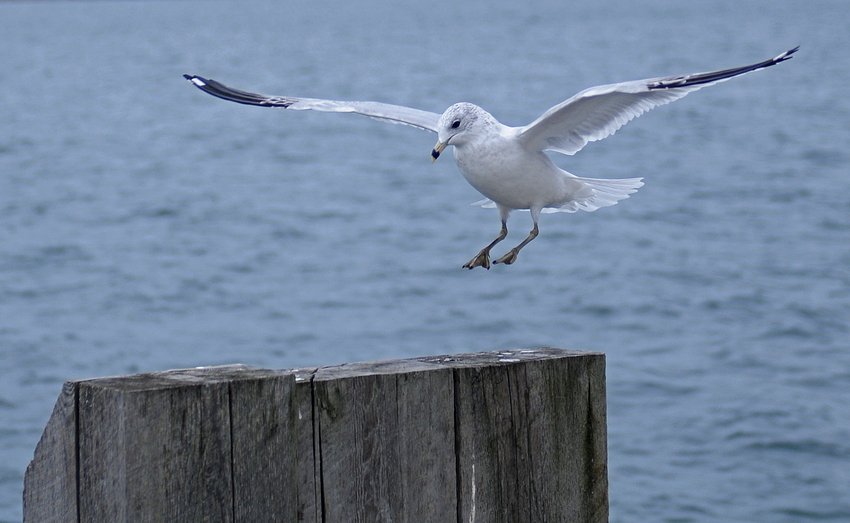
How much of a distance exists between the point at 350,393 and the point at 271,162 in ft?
60.2

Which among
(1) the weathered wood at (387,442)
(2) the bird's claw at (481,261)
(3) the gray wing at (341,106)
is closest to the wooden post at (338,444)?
(1) the weathered wood at (387,442)

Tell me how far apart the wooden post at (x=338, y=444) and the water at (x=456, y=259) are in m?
5.04

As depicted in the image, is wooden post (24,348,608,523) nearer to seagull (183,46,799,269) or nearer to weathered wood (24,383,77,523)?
weathered wood (24,383,77,523)

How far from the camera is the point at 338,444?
2.37 m

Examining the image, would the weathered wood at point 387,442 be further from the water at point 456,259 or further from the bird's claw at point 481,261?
the water at point 456,259

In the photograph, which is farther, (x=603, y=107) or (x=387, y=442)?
(x=603, y=107)

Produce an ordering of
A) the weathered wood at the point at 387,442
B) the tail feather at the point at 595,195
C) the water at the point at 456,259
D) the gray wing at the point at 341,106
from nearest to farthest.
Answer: the weathered wood at the point at 387,442 → the gray wing at the point at 341,106 → the tail feather at the point at 595,195 → the water at the point at 456,259

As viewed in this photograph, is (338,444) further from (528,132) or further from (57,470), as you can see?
(528,132)

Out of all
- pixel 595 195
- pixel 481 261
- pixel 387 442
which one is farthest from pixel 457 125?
pixel 387 442

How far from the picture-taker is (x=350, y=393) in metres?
2.37

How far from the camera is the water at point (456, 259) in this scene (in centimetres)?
870

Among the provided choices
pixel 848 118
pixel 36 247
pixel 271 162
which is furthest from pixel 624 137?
pixel 36 247

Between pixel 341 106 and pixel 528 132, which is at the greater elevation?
pixel 341 106

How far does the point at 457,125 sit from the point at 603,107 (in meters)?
0.70
